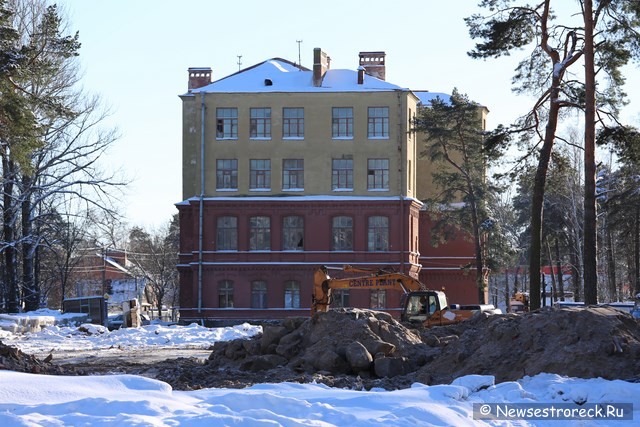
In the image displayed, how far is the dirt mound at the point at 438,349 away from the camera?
677 inches

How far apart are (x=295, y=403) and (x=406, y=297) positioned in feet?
66.3

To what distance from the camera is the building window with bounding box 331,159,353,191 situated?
Result: 2136 inches

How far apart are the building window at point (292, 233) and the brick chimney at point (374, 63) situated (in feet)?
35.9

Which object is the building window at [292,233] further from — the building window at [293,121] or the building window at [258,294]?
the building window at [293,121]

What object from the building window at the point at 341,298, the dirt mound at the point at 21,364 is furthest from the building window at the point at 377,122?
the dirt mound at the point at 21,364

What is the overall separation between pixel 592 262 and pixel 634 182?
18.8m

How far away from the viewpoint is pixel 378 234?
53.8 meters

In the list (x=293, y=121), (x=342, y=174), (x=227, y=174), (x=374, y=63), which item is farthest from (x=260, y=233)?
(x=374, y=63)

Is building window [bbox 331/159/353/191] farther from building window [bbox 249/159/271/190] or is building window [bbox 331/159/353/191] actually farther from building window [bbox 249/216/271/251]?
building window [bbox 249/216/271/251]

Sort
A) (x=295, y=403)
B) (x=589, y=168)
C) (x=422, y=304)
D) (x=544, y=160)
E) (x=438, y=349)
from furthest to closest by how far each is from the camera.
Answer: (x=422, y=304), (x=544, y=160), (x=589, y=168), (x=438, y=349), (x=295, y=403)

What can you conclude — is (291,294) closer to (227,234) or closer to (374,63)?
(227,234)

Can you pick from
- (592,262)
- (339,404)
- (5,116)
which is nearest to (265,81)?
(5,116)

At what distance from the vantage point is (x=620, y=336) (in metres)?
17.7

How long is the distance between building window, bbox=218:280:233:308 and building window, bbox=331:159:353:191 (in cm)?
777
